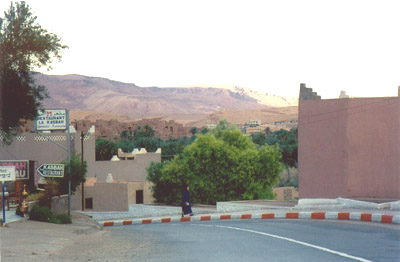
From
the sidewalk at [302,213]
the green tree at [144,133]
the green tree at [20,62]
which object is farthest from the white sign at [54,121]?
the green tree at [144,133]

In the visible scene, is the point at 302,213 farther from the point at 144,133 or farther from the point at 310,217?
the point at 144,133

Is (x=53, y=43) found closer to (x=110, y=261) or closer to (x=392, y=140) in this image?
(x=110, y=261)

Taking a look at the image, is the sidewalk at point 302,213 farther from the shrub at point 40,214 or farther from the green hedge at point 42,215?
the shrub at point 40,214

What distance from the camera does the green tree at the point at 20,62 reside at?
15.3 m

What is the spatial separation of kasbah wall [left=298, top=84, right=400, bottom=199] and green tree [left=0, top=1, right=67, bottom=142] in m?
14.7

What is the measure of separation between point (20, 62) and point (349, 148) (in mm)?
16033

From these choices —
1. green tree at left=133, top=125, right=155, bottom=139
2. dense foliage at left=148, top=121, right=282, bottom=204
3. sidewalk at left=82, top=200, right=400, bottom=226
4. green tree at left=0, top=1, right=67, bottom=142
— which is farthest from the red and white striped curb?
green tree at left=133, top=125, right=155, bottom=139

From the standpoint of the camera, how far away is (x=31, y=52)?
53.0ft

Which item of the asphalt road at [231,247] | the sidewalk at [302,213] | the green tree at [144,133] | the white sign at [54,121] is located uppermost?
the green tree at [144,133]

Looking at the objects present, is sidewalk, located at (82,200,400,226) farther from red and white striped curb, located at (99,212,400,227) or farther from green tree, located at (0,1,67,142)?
green tree, located at (0,1,67,142)

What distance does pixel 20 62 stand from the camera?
51.4ft

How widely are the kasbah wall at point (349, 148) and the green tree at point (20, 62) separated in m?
14.7

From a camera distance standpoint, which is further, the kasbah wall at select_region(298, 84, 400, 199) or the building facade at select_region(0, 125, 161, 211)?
the building facade at select_region(0, 125, 161, 211)

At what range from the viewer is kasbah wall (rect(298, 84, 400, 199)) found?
25.2 meters
